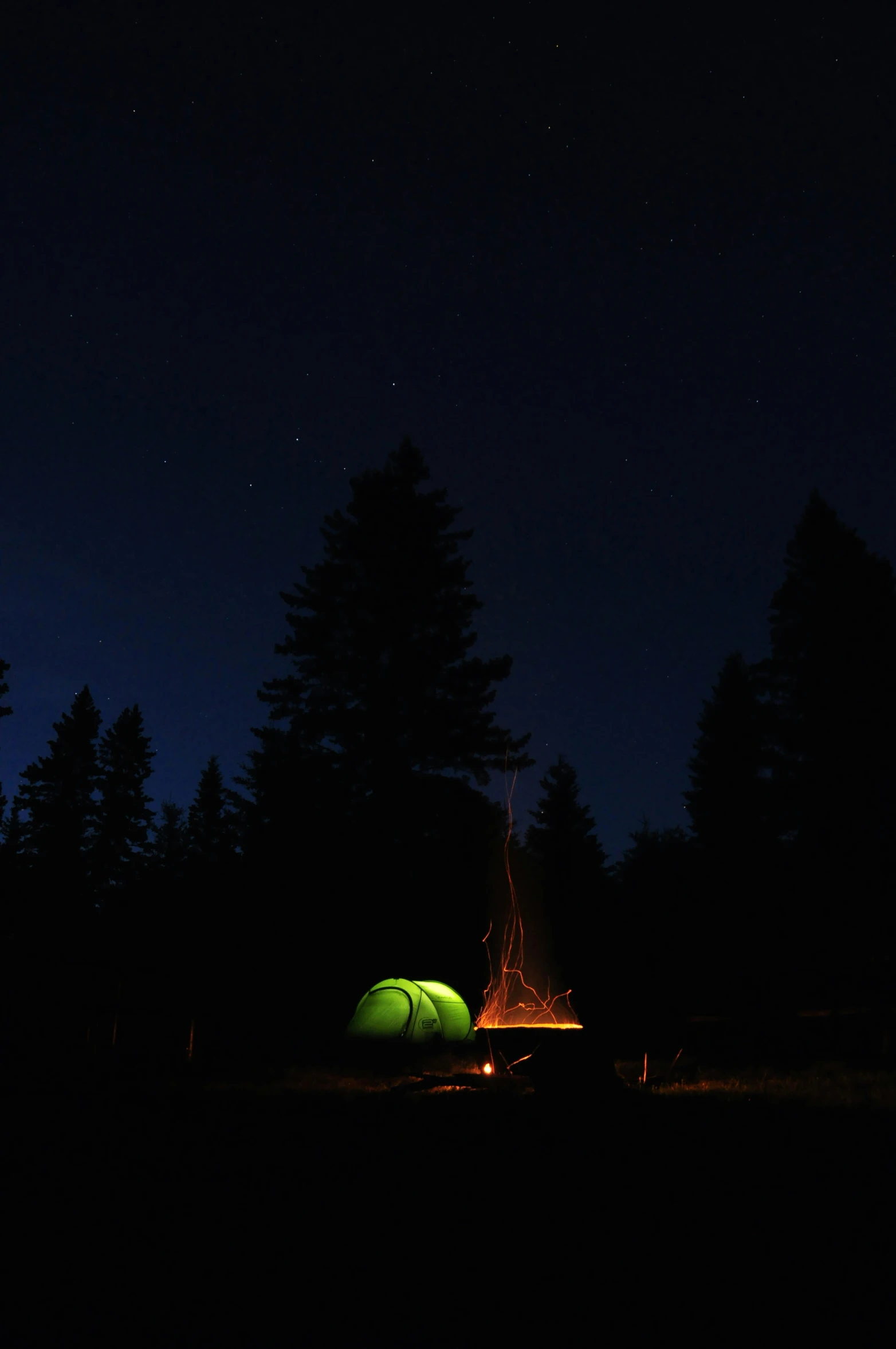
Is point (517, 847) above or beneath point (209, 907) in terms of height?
above

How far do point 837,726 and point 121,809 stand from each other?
37.4 meters

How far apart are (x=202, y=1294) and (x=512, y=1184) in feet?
7.67

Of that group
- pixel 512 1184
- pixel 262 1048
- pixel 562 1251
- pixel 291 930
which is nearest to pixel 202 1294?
pixel 562 1251

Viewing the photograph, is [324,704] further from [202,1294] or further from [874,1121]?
[202,1294]

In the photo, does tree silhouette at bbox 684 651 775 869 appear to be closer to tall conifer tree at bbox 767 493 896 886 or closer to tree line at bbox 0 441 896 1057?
tree line at bbox 0 441 896 1057

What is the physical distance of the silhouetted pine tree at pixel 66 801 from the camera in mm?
39188

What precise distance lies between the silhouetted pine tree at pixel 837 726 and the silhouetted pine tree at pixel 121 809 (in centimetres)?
3353

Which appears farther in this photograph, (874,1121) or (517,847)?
(517,847)

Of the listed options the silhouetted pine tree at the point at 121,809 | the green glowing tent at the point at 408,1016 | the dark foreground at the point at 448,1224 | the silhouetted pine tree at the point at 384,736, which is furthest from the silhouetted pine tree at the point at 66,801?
the dark foreground at the point at 448,1224

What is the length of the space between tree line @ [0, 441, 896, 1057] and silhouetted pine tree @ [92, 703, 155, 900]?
13596mm

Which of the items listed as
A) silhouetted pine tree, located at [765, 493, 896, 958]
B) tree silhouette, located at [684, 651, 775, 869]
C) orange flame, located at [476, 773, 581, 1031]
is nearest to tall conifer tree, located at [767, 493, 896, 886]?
silhouetted pine tree, located at [765, 493, 896, 958]

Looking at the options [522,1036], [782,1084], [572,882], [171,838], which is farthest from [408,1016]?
[171,838]

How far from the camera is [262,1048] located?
1556 cm

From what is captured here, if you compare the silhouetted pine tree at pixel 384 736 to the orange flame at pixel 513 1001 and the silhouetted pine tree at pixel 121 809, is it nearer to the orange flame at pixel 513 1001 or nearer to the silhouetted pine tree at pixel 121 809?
the orange flame at pixel 513 1001
